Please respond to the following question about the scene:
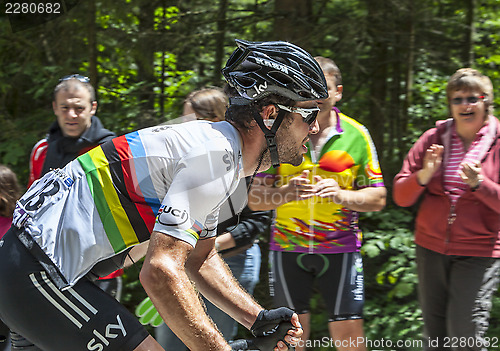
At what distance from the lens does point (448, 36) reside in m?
6.93

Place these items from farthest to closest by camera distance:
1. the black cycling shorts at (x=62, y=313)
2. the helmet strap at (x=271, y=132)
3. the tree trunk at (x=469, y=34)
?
the tree trunk at (x=469, y=34) → the helmet strap at (x=271, y=132) → the black cycling shorts at (x=62, y=313)

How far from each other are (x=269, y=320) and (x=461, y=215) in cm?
204

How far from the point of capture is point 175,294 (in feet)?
5.77

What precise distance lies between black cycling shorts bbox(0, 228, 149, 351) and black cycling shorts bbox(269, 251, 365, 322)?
6.69ft

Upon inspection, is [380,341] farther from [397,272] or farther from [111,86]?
[111,86]

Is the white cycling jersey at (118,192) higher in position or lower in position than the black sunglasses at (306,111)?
lower

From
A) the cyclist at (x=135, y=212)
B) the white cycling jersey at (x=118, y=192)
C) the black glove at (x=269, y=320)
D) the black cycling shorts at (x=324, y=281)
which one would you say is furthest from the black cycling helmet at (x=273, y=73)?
the black cycling shorts at (x=324, y=281)

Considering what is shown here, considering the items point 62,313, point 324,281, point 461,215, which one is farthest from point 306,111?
point 461,215

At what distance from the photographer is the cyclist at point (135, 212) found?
1.83 m

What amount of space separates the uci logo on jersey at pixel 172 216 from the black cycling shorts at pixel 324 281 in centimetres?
219

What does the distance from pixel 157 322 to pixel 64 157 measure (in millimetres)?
1385

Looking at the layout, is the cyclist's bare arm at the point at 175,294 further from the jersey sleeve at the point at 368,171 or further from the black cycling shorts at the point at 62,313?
the jersey sleeve at the point at 368,171

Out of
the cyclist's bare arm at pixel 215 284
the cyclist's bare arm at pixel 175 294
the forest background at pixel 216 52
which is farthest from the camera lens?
the forest background at pixel 216 52

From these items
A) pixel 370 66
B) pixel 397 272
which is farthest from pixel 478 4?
pixel 397 272
